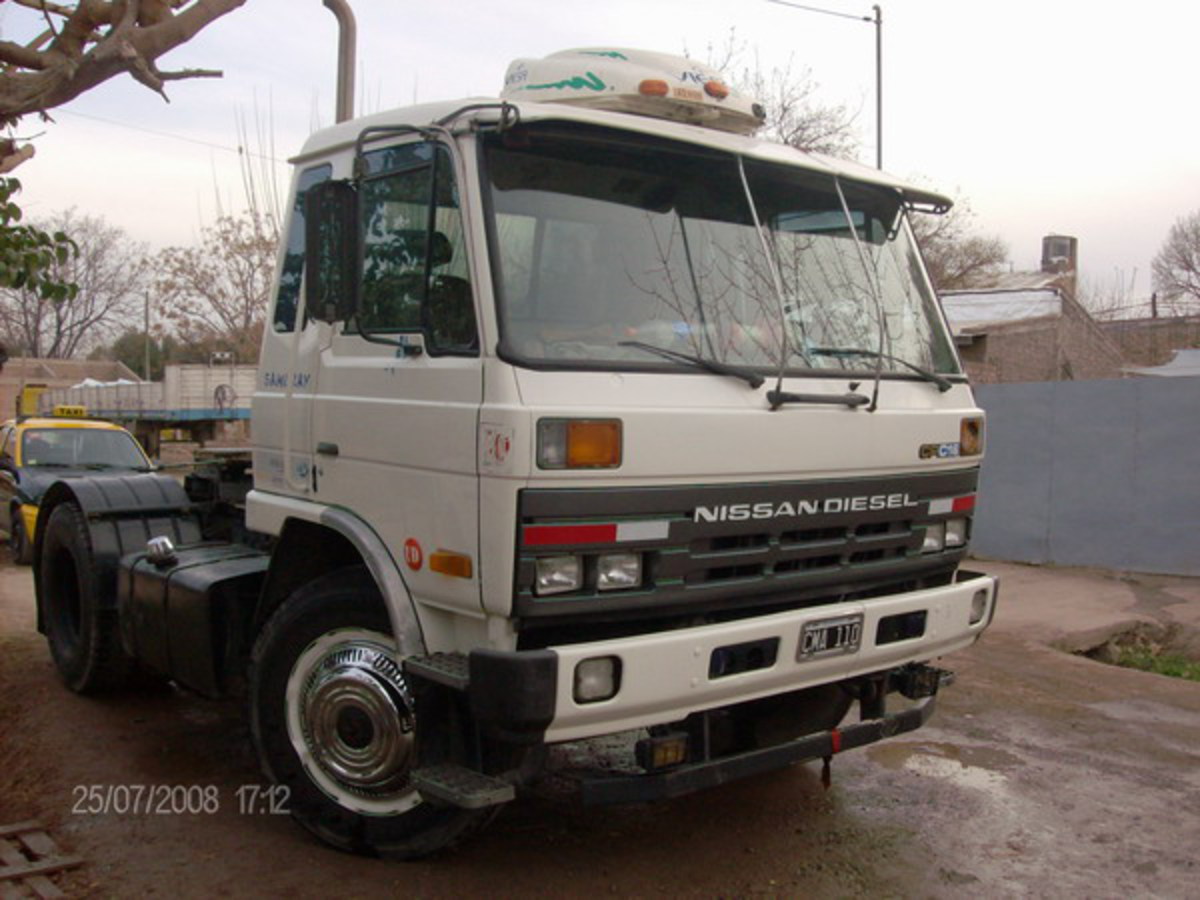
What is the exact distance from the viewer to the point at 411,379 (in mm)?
3807

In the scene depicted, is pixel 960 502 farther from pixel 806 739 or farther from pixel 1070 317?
pixel 1070 317

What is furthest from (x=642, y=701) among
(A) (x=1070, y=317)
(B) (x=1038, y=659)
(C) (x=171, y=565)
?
(A) (x=1070, y=317)

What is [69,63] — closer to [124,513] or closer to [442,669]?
[124,513]

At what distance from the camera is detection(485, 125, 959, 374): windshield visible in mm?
3609

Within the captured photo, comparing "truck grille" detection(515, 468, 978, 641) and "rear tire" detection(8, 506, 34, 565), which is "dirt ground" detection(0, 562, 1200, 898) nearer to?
"truck grille" detection(515, 468, 978, 641)

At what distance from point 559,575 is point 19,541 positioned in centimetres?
1031

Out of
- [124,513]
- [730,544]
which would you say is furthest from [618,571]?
[124,513]

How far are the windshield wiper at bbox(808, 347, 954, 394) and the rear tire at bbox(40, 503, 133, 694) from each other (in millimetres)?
4000

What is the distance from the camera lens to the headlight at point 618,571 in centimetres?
344

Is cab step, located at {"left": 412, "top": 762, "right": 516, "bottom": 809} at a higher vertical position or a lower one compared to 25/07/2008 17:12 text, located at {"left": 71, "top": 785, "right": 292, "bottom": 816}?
higher

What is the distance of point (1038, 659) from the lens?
25.5 ft

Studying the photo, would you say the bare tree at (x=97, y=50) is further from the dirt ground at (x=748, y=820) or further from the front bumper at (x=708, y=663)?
the front bumper at (x=708, y=663)

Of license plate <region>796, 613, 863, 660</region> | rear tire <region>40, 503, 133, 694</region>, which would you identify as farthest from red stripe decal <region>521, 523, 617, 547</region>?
rear tire <region>40, 503, 133, 694</region>

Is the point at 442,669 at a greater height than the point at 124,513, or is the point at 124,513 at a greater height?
the point at 124,513
